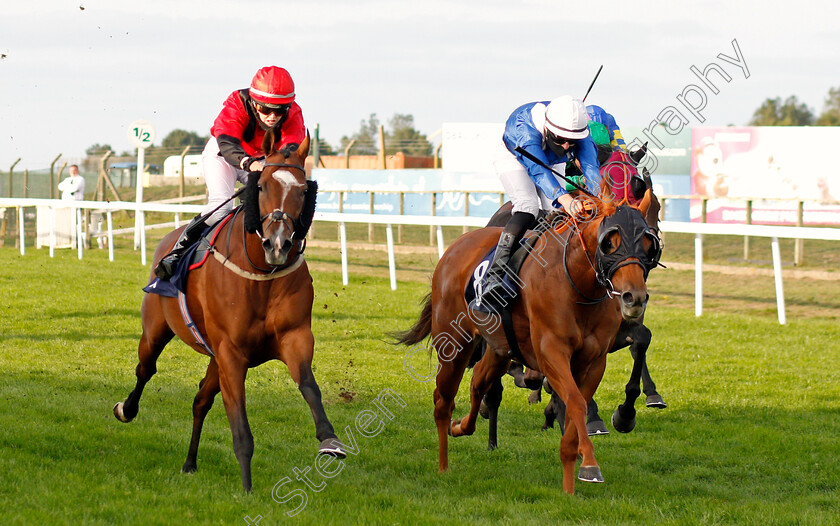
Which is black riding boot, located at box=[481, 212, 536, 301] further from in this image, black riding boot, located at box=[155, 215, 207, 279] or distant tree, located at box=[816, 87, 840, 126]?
distant tree, located at box=[816, 87, 840, 126]

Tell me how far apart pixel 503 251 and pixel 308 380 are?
52.0 inches

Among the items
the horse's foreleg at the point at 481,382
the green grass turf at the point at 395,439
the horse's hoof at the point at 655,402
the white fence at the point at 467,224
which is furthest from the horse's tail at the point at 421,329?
the white fence at the point at 467,224

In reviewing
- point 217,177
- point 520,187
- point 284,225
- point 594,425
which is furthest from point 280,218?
point 594,425

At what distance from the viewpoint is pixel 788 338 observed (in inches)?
371

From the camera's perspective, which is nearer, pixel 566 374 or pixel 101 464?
pixel 566 374

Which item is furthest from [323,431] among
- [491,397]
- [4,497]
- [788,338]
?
[788,338]

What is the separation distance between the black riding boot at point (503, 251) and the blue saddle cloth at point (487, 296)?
0.03 m

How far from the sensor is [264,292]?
15.5 feet

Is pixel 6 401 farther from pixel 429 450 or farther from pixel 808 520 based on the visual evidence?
pixel 808 520

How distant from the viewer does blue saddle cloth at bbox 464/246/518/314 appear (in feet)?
16.7

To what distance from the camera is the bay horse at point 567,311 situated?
430 centimetres

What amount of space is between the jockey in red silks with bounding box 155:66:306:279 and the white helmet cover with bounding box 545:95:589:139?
4.38 feet

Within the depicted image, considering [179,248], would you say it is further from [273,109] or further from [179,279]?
[273,109]

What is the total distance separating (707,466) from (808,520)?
46.8 inches
